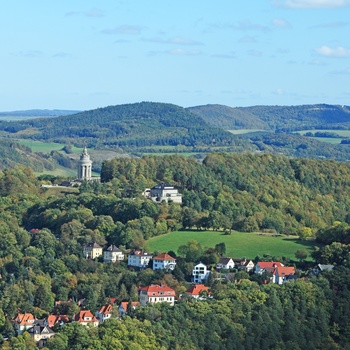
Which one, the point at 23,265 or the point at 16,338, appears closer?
the point at 16,338

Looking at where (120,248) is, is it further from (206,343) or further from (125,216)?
(206,343)

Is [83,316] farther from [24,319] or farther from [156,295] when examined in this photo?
[156,295]

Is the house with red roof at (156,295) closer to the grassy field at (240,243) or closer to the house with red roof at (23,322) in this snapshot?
the house with red roof at (23,322)

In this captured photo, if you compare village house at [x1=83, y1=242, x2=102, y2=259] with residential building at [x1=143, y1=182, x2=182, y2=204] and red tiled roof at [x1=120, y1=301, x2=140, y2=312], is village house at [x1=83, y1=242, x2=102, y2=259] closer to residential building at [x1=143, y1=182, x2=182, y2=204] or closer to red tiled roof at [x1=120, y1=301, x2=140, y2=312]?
red tiled roof at [x1=120, y1=301, x2=140, y2=312]

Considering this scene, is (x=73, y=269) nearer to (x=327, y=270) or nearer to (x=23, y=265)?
(x=23, y=265)

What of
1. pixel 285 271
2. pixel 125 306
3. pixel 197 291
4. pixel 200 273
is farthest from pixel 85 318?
pixel 285 271

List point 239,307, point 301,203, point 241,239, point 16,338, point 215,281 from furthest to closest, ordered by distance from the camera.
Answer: point 301,203 → point 241,239 → point 215,281 → point 239,307 → point 16,338

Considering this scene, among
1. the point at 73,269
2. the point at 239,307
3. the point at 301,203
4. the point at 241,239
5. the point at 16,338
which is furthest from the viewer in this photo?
the point at 301,203

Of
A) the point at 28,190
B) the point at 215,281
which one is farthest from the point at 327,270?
the point at 28,190
